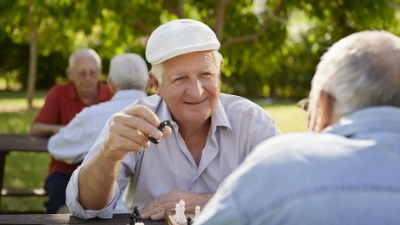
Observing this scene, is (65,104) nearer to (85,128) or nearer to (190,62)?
(85,128)

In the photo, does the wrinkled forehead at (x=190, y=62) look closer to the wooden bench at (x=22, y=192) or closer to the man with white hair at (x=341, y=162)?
the man with white hair at (x=341, y=162)

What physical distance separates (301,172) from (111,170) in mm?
1326

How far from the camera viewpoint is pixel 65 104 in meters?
6.75

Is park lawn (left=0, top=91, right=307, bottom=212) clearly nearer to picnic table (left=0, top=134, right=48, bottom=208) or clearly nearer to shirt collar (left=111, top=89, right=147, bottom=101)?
shirt collar (left=111, top=89, right=147, bottom=101)

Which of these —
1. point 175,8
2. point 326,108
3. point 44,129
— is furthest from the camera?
point 175,8

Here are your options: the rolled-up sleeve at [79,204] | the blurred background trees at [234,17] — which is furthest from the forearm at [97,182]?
the blurred background trees at [234,17]

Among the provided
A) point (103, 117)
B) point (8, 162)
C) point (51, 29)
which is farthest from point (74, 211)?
point (51, 29)

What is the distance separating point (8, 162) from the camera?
11.8 metres

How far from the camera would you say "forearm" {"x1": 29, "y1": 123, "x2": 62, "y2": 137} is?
21.3 ft

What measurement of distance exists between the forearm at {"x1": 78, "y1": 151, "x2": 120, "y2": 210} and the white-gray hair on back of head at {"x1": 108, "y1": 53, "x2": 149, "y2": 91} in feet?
8.59

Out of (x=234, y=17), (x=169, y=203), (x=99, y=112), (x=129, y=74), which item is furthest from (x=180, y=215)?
(x=234, y=17)

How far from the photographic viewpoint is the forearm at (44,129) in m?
6.49

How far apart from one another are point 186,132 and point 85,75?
389cm

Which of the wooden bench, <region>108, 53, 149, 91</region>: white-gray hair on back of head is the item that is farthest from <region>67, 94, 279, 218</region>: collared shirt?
the wooden bench
